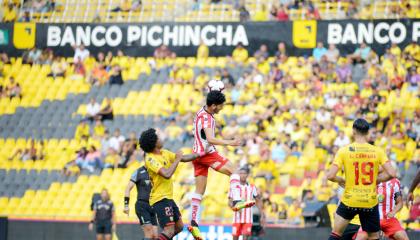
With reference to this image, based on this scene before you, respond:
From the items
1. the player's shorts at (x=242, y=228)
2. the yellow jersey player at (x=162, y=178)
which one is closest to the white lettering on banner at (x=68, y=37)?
the player's shorts at (x=242, y=228)

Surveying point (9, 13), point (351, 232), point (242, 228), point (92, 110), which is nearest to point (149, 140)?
point (351, 232)

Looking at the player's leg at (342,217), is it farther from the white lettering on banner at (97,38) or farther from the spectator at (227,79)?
the white lettering on banner at (97,38)

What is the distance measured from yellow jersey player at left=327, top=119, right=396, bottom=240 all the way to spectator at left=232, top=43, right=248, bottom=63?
1650cm

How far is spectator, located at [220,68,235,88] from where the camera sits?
103 feet

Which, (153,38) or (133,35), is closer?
(153,38)

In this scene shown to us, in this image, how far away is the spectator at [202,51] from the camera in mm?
33062

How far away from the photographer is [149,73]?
109ft

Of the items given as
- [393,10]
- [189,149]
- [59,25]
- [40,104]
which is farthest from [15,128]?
[393,10]

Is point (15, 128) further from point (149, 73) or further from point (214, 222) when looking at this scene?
point (214, 222)

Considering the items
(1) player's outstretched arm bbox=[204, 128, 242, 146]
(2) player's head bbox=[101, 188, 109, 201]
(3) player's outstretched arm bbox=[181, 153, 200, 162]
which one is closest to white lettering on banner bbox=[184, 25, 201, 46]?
(2) player's head bbox=[101, 188, 109, 201]

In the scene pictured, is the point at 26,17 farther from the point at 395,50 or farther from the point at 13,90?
the point at 395,50

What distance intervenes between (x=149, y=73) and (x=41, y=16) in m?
4.82

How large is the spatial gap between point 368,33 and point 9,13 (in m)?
12.1

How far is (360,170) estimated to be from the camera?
1582cm
